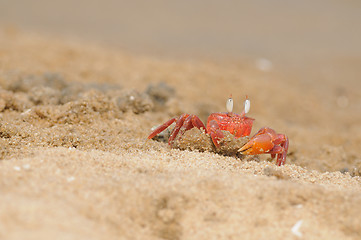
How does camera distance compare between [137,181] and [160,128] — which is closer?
[137,181]

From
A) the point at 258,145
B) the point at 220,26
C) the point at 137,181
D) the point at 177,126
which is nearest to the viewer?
the point at 137,181

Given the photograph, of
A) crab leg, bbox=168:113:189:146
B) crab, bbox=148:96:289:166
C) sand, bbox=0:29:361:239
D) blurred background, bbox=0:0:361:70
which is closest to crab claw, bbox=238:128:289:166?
crab, bbox=148:96:289:166

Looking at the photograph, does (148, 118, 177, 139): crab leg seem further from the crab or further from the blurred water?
the blurred water

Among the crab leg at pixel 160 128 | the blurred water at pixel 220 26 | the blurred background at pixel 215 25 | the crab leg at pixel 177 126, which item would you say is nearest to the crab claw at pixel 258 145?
the crab leg at pixel 177 126

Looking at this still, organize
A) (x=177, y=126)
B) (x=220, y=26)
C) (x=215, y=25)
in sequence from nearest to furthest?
(x=177, y=126), (x=220, y=26), (x=215, y=25)

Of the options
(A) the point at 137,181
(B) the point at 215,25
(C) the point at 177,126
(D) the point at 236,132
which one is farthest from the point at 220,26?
(A) the point at 137,181

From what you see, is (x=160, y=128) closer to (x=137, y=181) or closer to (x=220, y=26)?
(x=137, y=181)

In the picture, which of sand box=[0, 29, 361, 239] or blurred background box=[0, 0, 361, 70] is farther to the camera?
blurred background box=[0, 0, 361, 70]

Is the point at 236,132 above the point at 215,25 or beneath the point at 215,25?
above

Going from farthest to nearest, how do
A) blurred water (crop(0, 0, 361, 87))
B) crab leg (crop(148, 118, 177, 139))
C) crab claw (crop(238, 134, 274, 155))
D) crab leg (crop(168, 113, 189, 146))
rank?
blurred water (crop(0, 0, 361, 87)) < crab leg (crop(148, 118, 177, 139)) < crab leg (crop(168, 113, 189, 146)) < crab claw (crop(238, 134, 274, 155))

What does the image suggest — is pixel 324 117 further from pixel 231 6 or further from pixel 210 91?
pixel 231 6
